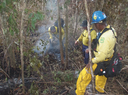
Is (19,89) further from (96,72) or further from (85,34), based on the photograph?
(85,34)

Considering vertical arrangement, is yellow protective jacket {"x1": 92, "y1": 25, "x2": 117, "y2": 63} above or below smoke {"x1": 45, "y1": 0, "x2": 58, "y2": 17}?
below

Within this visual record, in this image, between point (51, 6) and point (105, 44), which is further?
point (51, 6)

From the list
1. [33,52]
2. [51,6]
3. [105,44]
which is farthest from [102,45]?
[51,6]

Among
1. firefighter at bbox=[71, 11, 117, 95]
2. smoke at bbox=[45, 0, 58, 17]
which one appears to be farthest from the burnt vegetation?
firefighter at bbox=[71, 11, 117, 95]

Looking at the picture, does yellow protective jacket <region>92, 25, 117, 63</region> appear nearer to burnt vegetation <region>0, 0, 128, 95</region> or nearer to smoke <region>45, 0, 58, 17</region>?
burnt vegetation <region>0, 0, 128, 95</region>

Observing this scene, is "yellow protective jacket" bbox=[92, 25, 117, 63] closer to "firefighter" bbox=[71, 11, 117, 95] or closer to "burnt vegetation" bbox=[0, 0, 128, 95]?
"firefighter" bbox=[71, 11, 117, 95]

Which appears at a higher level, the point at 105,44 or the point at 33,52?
the point at 105,44

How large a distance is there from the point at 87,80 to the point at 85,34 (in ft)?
6.19

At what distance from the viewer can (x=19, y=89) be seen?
2826 millimetres

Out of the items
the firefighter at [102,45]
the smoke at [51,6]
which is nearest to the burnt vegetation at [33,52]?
the smoke at [51,6]

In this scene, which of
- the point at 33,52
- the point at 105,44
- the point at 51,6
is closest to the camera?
the point at 105,44

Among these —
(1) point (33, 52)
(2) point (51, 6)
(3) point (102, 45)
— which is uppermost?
(2) point (51, 6)

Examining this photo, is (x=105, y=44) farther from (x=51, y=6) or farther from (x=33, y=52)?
(x=51, y=6)

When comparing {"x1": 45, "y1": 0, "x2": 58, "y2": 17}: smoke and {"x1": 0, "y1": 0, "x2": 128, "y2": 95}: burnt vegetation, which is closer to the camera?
{"x1": 0, "y1": 0, "x2": 128, "y2": 95}: burnt vegetation
